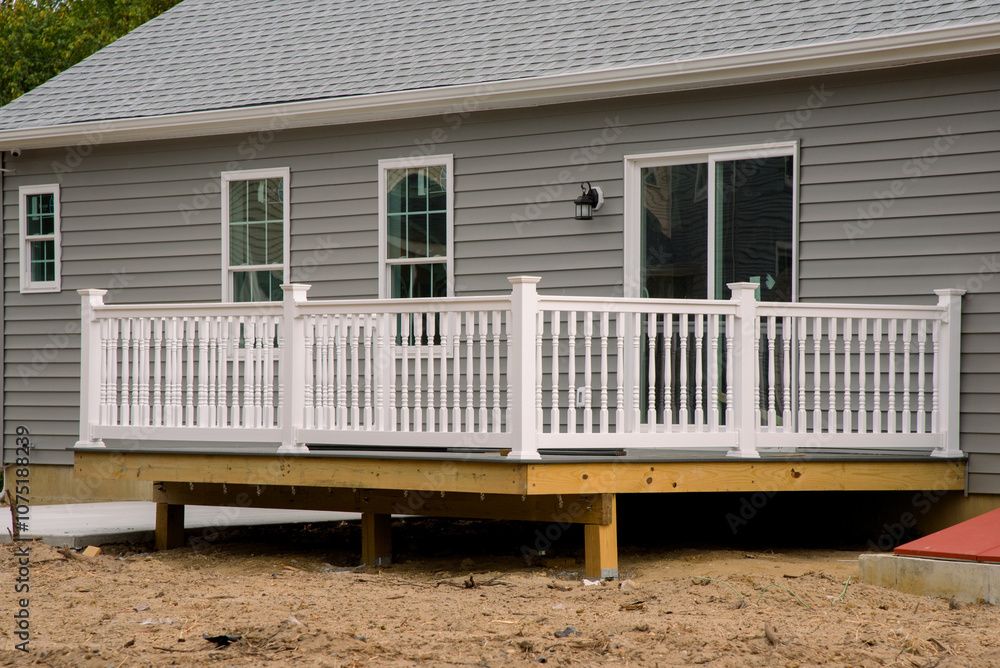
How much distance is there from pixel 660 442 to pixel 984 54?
3414 mm

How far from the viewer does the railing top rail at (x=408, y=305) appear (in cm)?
745

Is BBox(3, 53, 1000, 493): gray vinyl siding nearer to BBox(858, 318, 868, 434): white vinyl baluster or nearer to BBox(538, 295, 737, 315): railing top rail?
BBox(858, 318, 868, 434): white vinyl baluster

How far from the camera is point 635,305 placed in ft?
24.6

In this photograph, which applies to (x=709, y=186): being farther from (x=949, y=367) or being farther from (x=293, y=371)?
(x=293, y=371)

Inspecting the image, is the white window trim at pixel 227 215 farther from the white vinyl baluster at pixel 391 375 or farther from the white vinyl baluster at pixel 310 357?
the white vinyl baluster at pixel 391 375

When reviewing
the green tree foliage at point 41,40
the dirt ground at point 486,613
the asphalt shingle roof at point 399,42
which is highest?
the green tree foliage at point 41,40

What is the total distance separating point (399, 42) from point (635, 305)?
201 inches

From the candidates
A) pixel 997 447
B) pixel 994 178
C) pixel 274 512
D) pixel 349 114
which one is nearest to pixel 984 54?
pixel 994 178

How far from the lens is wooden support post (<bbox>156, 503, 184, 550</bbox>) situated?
9.43m

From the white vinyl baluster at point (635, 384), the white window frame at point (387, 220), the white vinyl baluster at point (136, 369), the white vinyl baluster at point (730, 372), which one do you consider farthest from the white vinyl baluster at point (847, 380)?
the white vinyl baluster at point (136, 369)

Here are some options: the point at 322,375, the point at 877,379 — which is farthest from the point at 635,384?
the point at 322,375

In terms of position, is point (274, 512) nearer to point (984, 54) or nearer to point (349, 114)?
point (349, 114)

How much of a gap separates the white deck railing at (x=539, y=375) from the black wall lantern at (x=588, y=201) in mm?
1325

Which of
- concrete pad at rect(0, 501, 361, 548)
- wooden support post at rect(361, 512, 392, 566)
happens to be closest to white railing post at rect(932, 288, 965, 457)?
wooden support post at rect(361, 512, 392, 566)
